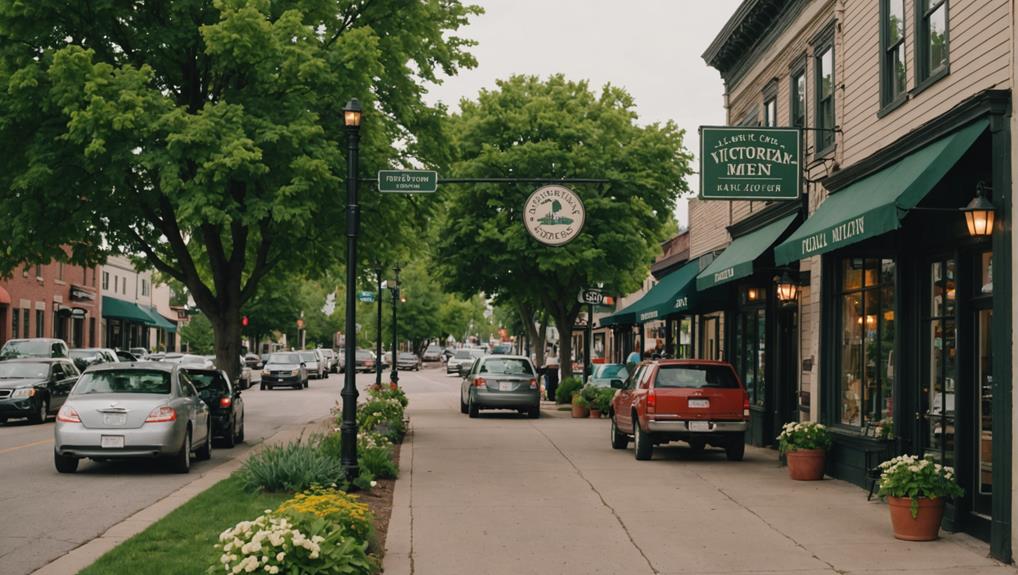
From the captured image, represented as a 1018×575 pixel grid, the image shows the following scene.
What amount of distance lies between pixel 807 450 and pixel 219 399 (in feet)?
35.9

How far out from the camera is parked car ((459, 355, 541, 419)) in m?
29.1

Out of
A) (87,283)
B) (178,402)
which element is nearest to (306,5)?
(178,402)

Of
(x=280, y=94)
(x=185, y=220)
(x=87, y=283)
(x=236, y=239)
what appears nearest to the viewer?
(x=185, y=220)

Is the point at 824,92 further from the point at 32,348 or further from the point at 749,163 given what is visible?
the point at 32,348

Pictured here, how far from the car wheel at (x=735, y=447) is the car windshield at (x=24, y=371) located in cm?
1672

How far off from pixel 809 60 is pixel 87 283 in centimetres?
5197

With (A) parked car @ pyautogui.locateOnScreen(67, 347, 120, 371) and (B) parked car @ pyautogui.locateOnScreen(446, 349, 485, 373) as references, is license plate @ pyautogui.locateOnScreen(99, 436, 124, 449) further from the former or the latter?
(B) parked car @ pyautogui.locateOnScreen(446, 349, 485, 373)

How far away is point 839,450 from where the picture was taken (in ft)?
51.3

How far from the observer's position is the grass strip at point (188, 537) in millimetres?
8625

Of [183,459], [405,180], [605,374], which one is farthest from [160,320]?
[405,180]

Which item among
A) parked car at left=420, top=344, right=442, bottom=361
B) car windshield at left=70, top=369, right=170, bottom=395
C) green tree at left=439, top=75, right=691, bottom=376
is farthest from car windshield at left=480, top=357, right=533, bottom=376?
parked car at left=420, top=344, right=442, bottom=361

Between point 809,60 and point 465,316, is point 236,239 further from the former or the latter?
point 465,316

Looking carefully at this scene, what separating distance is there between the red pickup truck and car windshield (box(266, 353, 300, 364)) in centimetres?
3411

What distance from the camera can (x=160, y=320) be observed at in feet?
243
